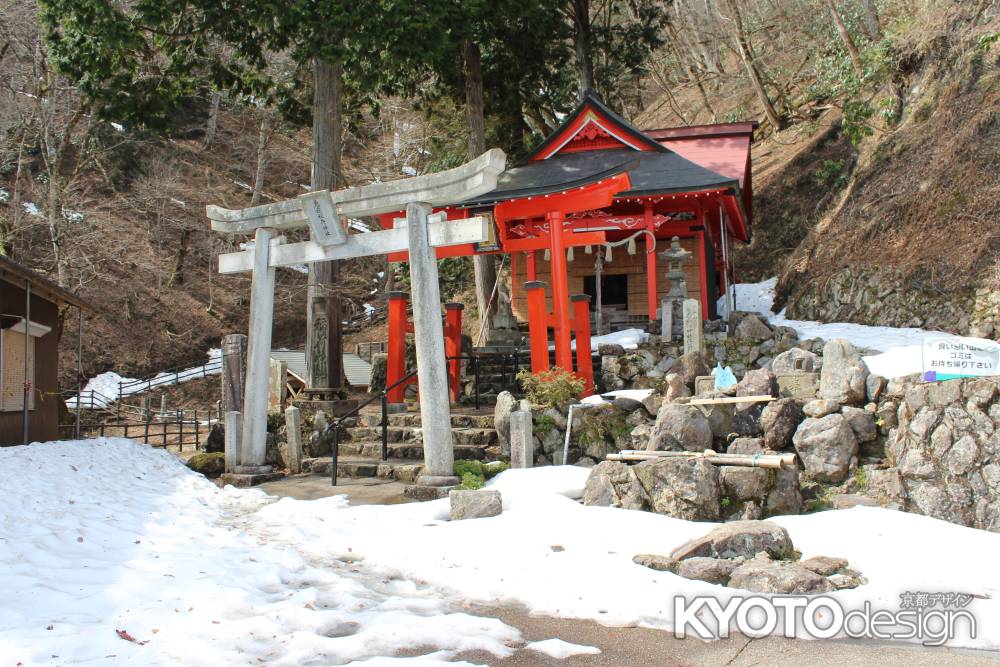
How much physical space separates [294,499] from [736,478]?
5.21 metres

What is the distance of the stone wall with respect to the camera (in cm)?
1430

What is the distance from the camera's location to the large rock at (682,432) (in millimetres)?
9180

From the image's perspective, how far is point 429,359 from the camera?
9.38 m

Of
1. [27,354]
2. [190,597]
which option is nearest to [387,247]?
[190,597]

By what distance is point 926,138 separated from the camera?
59.8 feet

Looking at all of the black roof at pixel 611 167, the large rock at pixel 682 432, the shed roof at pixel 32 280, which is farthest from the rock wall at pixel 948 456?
the shed roof at pixel 32 280

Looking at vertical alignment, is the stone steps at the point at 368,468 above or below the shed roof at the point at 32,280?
below

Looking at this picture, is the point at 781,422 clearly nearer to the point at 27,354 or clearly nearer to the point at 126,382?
the point at 27,354

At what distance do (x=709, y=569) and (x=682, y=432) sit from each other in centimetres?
345

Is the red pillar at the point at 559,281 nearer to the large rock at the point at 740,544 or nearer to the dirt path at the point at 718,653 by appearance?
the large rock at the point at 740,544

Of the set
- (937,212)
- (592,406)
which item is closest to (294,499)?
(592,406)

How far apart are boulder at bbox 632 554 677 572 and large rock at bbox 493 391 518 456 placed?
4.34 meters

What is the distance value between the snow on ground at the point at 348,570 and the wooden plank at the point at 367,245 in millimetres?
3104

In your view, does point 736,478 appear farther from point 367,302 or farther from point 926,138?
point 367,302
